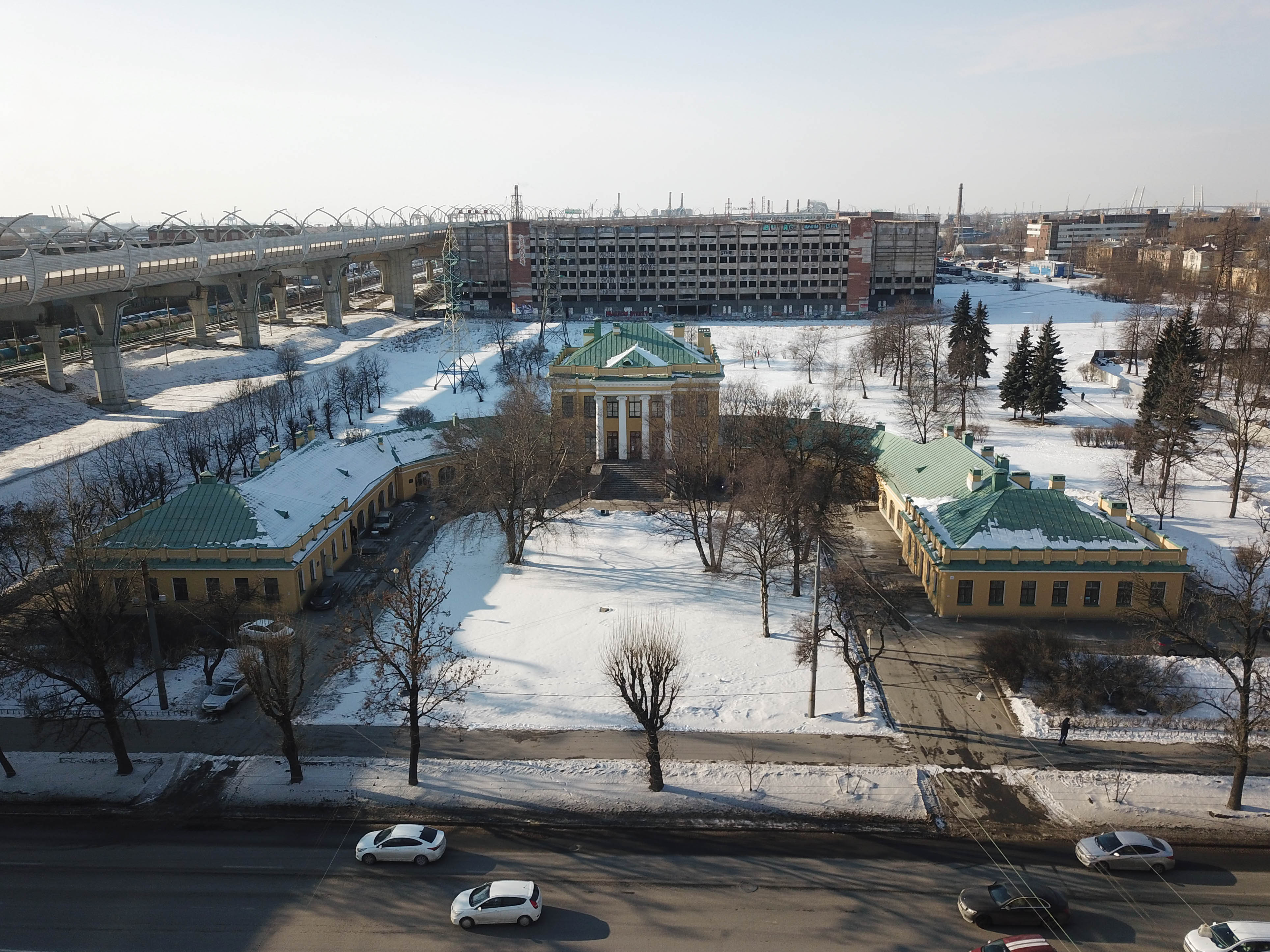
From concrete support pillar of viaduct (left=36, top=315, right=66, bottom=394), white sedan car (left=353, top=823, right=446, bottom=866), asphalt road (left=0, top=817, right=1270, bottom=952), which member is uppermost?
concrete support pillar of viaduct (left=36, top=315, right=66, bottom=394)

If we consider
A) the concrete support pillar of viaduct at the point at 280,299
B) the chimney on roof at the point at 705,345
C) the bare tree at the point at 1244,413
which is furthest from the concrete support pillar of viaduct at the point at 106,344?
the bare tree at the point at 1244,413

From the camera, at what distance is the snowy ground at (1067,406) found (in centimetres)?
4191

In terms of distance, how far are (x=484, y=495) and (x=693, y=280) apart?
82665 mm

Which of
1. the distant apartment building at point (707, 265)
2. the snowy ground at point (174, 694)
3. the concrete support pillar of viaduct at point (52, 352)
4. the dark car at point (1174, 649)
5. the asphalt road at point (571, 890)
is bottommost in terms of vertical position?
the asphalt road at point (571, 890)

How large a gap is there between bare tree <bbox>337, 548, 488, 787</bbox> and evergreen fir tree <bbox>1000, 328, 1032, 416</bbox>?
46.3 metres

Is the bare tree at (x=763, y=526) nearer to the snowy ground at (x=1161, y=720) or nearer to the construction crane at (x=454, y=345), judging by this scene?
the snowy ground at (x=1161, y=720)

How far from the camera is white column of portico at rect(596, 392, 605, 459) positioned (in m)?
51.4

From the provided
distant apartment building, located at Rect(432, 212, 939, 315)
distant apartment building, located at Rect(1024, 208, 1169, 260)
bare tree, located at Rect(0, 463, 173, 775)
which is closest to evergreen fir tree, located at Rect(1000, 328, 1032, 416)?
distant apartment building, located at Rect(432, 212, 939, 315)

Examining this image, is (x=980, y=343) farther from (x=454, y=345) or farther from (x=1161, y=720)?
(x=1161, y=720)

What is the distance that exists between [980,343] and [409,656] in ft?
203

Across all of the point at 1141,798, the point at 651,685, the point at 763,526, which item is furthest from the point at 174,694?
the point at 1141,798

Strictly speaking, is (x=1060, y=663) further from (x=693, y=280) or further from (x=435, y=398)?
(x=693, y=280)

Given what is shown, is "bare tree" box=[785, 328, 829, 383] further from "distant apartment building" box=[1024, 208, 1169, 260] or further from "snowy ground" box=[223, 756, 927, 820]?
"distant apartment building" box=[1024, 208, 1169, 260]

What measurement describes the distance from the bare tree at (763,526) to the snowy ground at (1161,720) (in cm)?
851
